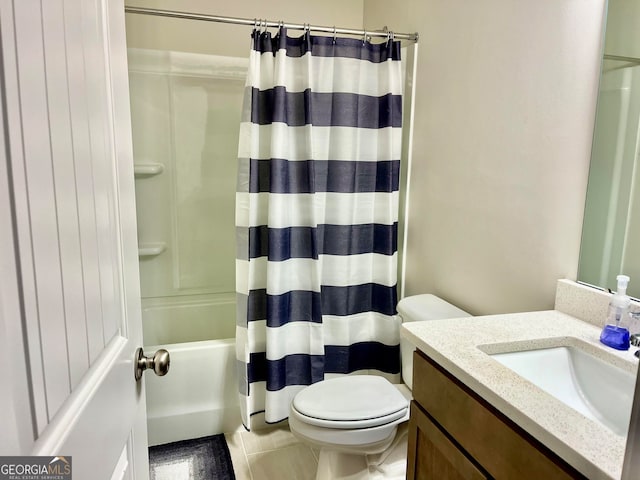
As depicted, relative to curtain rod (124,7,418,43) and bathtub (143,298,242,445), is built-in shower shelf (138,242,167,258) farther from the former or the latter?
curtain rod (124,7,418,43)

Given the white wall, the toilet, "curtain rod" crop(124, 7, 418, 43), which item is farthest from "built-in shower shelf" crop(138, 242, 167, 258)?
the white wall

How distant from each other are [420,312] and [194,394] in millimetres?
1189

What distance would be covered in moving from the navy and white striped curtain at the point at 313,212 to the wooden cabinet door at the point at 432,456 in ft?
3.06

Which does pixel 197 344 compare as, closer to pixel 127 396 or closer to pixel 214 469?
pixel 214 469

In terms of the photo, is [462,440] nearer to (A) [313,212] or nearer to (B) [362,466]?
(B) [362,466]

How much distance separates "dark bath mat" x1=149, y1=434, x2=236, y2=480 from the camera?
5.92 feet

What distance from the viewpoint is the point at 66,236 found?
1.77 ft

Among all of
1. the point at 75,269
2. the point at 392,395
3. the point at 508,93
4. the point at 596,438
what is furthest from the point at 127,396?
the point at 508,93

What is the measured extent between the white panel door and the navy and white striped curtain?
1068mm

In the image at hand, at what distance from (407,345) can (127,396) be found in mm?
1280

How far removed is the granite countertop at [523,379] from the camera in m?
0.65

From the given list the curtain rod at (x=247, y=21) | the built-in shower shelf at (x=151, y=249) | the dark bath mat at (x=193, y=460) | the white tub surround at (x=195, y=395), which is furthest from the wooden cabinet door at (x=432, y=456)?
the built-in shower shelf at (x=151, y=249)

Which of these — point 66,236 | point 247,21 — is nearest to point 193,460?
point 66,236

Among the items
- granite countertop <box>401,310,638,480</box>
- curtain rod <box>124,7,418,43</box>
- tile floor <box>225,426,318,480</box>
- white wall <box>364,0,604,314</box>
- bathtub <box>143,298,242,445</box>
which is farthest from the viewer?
bathtub <box>143,298,242,445</box>
